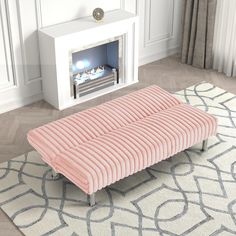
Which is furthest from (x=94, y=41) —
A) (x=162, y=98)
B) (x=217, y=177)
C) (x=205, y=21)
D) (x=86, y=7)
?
(x=217, y=177)

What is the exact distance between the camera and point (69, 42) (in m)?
4.36

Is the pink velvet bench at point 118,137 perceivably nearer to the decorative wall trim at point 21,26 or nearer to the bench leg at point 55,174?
the bench leg at point 55,174

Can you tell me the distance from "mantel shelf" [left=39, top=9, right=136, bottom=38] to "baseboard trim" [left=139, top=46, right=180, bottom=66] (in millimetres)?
764

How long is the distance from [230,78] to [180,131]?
1847mm

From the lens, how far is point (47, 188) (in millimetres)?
3574

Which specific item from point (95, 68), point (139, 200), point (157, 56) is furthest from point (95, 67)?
point (139, 200)

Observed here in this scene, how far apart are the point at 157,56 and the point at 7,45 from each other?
1.88 metres

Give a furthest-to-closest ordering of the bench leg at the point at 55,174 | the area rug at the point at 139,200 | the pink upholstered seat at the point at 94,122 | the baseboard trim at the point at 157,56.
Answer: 1. the baseboard trim at the point at 157,56
2. the bench leg at the point at 55,174
3. the pink upholstered seat at the point at 94,122
4. the area rug at the point at 139,200

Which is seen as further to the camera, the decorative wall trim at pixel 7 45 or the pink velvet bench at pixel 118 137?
the decorative wall trim at pixel 7 45

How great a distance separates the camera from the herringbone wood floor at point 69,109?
13.3 ft

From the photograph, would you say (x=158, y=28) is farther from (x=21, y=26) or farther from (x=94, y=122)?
(x=94, y=122)

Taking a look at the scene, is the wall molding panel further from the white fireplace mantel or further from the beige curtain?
the white fireplace mantel

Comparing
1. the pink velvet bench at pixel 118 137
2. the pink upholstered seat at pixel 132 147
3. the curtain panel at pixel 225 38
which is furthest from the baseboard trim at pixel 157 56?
the pink upholstered seat at pixel 132 147

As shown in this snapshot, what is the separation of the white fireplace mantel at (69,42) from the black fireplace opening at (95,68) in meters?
0.07
